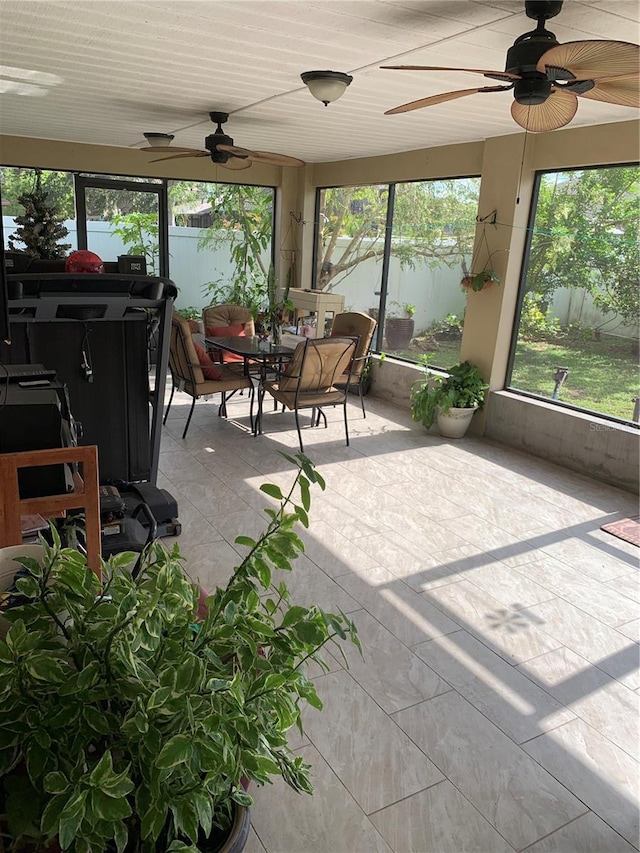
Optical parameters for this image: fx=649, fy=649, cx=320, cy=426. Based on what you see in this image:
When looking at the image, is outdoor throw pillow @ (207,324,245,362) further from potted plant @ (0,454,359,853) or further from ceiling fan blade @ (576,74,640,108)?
potted plant @ (0,454,359,853)

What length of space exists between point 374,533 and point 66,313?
2.09 m

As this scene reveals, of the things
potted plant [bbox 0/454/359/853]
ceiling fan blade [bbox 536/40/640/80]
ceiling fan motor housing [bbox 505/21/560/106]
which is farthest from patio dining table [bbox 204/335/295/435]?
potted plant [bbox 0/454/359/853]

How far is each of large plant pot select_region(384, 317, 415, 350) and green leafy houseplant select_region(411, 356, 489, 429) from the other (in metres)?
1.12

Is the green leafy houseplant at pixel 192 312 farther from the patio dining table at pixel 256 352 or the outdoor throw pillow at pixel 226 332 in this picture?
the patio dining table at pixel 256 352

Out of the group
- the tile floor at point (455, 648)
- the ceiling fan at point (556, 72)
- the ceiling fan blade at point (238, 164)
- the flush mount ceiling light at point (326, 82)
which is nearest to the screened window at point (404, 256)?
the tile floor at point (455, 648)

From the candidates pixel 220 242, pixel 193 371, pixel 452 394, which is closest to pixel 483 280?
pixel 452 394

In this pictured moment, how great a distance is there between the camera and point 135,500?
11.9ft

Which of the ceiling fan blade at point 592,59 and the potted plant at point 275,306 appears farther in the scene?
the potted plant at point 275,306

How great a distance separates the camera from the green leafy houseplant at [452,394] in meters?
5.61

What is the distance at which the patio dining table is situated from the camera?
5.47 m

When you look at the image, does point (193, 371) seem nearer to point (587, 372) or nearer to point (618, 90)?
point (587, 372)

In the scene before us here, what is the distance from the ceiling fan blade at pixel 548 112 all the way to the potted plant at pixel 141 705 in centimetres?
223

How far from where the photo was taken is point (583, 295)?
5133 mm

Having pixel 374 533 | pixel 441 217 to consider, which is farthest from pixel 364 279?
pixel 374 533
